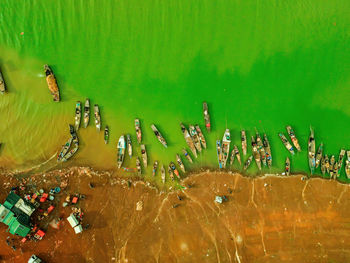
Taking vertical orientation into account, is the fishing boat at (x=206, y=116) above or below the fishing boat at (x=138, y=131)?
above

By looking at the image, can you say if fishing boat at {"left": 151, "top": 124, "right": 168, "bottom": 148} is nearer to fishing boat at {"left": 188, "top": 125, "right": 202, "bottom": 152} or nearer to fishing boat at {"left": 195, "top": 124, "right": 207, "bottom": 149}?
fishing boat at {"left": 188, "top": 125, "right": 202, "bottom": 152}

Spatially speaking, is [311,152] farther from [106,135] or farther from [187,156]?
[106,135]

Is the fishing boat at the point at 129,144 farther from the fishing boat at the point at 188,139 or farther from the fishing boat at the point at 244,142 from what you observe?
the fishing boat at the point at 244,142

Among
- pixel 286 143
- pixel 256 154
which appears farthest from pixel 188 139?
pixel 286 143

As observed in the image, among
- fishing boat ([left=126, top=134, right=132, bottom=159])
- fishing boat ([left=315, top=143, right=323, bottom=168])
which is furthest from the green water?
fishing boat ([left=315, top=143, right=323, bottom=168])

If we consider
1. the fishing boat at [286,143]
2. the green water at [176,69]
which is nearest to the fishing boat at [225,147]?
the green water at [176,69]
